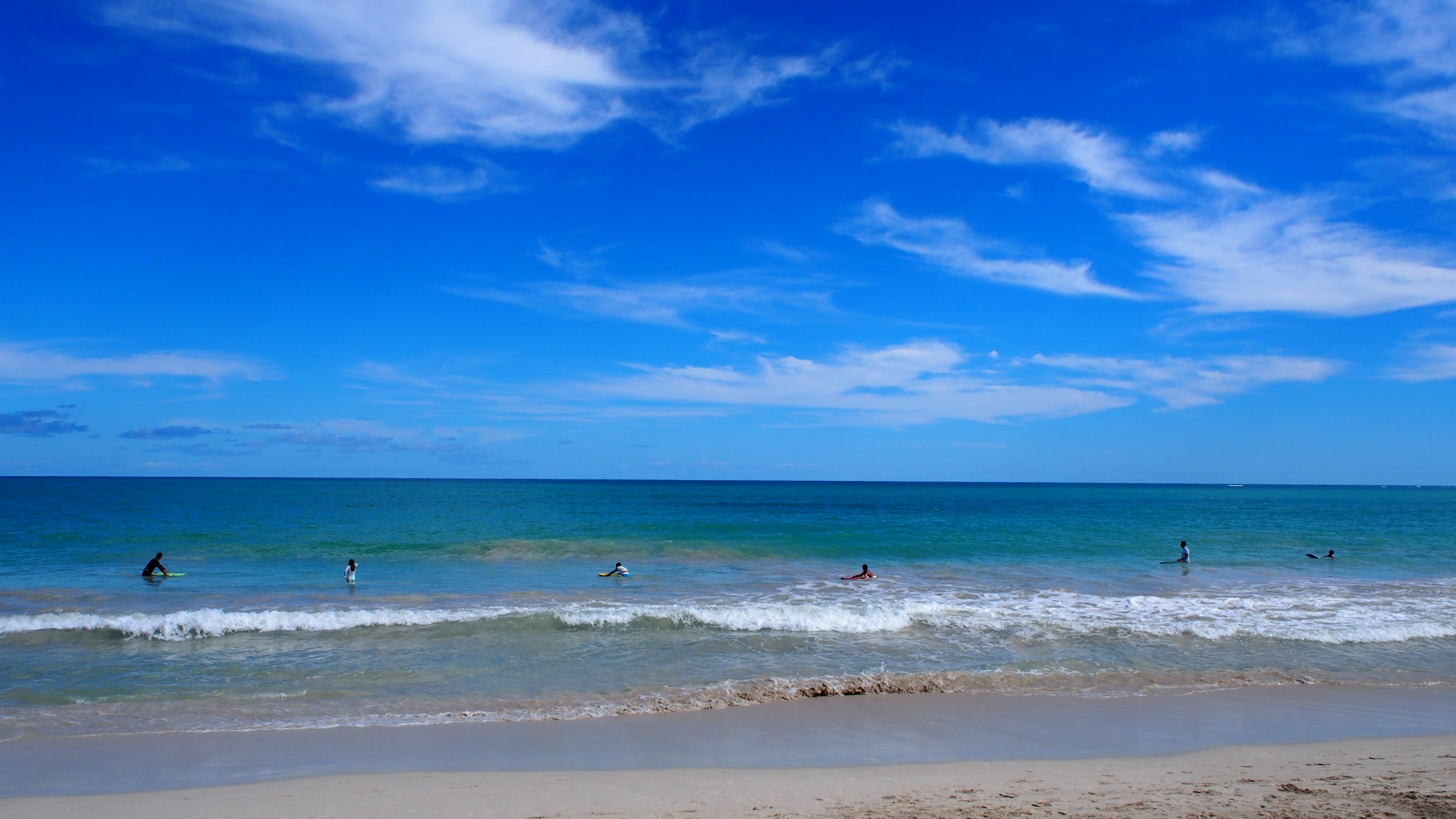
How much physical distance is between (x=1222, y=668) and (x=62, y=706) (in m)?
18.5

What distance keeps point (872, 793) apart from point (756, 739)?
7.31 ft

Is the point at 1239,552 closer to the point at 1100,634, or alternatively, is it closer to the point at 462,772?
the point at 1100,634

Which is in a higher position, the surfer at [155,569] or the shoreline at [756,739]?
the surfer at [155,569]

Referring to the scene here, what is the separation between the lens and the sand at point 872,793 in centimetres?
667

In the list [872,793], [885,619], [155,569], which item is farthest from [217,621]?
[872,793]

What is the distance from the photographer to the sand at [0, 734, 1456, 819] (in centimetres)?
667

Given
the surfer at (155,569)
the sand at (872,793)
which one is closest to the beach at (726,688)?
the sand at (872,793)

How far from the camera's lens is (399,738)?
30.0 ft

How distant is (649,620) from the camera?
16.3 metres

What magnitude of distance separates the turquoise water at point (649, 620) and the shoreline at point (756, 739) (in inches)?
22.4

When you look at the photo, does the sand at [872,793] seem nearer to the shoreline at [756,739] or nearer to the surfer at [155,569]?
the shoreline at [756,739]

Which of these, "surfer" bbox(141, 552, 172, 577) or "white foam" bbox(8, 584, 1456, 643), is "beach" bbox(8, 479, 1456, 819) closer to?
"white foam" bbox(8, 584, 1456, 643)

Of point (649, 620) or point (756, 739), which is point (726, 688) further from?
point (649, 620)

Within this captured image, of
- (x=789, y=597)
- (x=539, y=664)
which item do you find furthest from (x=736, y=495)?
(x=539, y=664)
